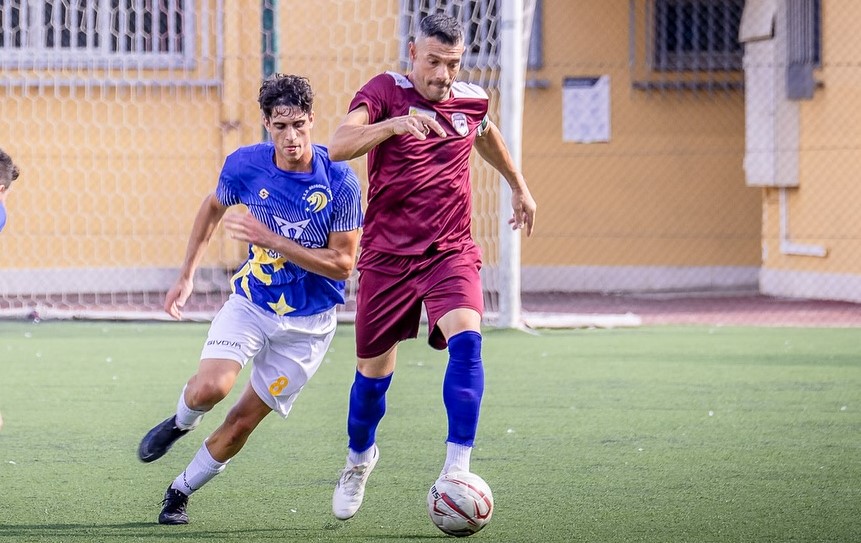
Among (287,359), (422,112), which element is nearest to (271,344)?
(287,359)

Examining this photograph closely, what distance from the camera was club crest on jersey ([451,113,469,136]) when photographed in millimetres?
5039

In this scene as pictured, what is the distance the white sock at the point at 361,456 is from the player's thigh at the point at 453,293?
0.46m

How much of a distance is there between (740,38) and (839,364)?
5559 millimetres

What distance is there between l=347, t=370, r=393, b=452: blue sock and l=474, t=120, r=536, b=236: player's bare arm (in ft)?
2.86

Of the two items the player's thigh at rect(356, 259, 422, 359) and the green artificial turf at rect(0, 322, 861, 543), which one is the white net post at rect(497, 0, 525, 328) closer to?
the green artificial turf at rect(0, 322, 861, 543)

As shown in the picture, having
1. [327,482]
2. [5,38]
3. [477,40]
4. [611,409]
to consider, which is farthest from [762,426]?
[5,38]

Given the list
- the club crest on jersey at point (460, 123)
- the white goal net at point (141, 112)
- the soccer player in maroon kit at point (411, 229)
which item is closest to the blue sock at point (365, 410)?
the soccer player in maroon kit at point (411, 229)

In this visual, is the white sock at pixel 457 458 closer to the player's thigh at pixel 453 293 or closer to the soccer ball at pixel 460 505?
the soccer ball at pixel 460 505

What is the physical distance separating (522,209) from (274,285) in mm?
1087

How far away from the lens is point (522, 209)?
5383 mm

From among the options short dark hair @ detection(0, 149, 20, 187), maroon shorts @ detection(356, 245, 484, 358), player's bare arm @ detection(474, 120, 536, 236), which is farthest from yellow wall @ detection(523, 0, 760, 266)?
short dark hair @ detection(0, 149, 20, 187)

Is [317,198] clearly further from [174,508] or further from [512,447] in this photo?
[512,447]

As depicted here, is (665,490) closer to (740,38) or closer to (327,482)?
(327,482)

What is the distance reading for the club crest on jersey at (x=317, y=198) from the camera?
4.87 meters
